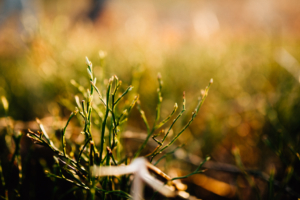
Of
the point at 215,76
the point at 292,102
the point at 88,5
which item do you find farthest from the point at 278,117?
the point at 88,5

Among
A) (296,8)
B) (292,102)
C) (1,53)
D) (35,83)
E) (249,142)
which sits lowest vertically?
(249,142)

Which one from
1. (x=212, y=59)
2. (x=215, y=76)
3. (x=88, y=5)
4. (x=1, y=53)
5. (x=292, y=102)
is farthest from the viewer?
(x=88, y=5)

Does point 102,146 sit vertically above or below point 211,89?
below

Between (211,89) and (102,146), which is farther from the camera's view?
(211,89)

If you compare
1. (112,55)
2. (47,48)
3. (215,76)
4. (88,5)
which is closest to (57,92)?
(47,48)

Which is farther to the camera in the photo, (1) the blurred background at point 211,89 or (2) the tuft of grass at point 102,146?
(1) the blurred background at point 211,89

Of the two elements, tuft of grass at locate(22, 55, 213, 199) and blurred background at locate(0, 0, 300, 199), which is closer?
tuft of grass at locate(22, 55, 213, 199)

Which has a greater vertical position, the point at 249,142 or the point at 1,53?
the point at 1,53

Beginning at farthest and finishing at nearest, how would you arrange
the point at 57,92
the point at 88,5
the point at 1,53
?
the point at 88,5, the point at 1,53, the point at 57,92

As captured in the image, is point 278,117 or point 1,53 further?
point 1,53

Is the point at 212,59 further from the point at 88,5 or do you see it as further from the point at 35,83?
the point at 88,5
